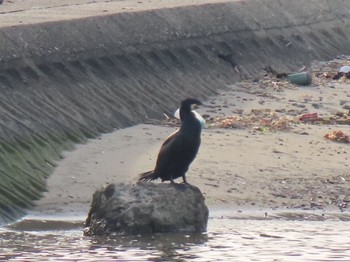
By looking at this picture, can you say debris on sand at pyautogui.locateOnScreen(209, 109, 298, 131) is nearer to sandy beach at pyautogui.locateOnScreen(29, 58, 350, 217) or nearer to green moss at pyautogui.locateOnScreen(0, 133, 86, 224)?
sandy beach at pyautogui.locateOnScreen(29, 58, 350, 217)

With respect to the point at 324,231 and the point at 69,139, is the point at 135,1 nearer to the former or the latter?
the point at 69,139

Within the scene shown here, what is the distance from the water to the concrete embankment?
0.71 meters

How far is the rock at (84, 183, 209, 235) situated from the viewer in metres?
12.9

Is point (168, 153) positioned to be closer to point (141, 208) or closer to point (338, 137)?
point (141, 208)

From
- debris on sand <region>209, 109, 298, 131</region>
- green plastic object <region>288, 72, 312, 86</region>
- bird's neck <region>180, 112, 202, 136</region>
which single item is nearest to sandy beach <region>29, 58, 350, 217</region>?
debris on sand <region>209, 109, 298, 131</region>

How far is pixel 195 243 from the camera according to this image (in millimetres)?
12672

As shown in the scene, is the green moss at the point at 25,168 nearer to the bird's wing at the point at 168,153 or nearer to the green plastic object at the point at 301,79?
the bird's wing at the point at 168,153

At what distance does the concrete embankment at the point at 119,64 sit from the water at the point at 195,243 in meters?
0.71

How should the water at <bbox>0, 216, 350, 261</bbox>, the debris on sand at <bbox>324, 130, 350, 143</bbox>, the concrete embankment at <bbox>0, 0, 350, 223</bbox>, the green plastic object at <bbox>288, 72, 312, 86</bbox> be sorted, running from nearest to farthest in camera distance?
the water at <bbox>0, 216, 350, 261</bbox>
the concrete embankment at <bbox>0, 0, 350, 223</bbox>
the debris on sand at <bbox>324, 130, 350, 143</bbox>
the green plastic object at <bbox>288, 72, 312, 86</bbox>

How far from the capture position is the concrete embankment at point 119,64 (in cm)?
1533

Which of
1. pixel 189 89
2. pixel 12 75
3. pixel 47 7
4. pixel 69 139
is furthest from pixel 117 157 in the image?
pixel 47 7

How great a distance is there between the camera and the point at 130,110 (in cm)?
1803

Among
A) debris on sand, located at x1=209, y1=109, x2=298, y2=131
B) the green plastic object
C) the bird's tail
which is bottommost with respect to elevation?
the bird's tail

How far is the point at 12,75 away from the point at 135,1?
7.42m
